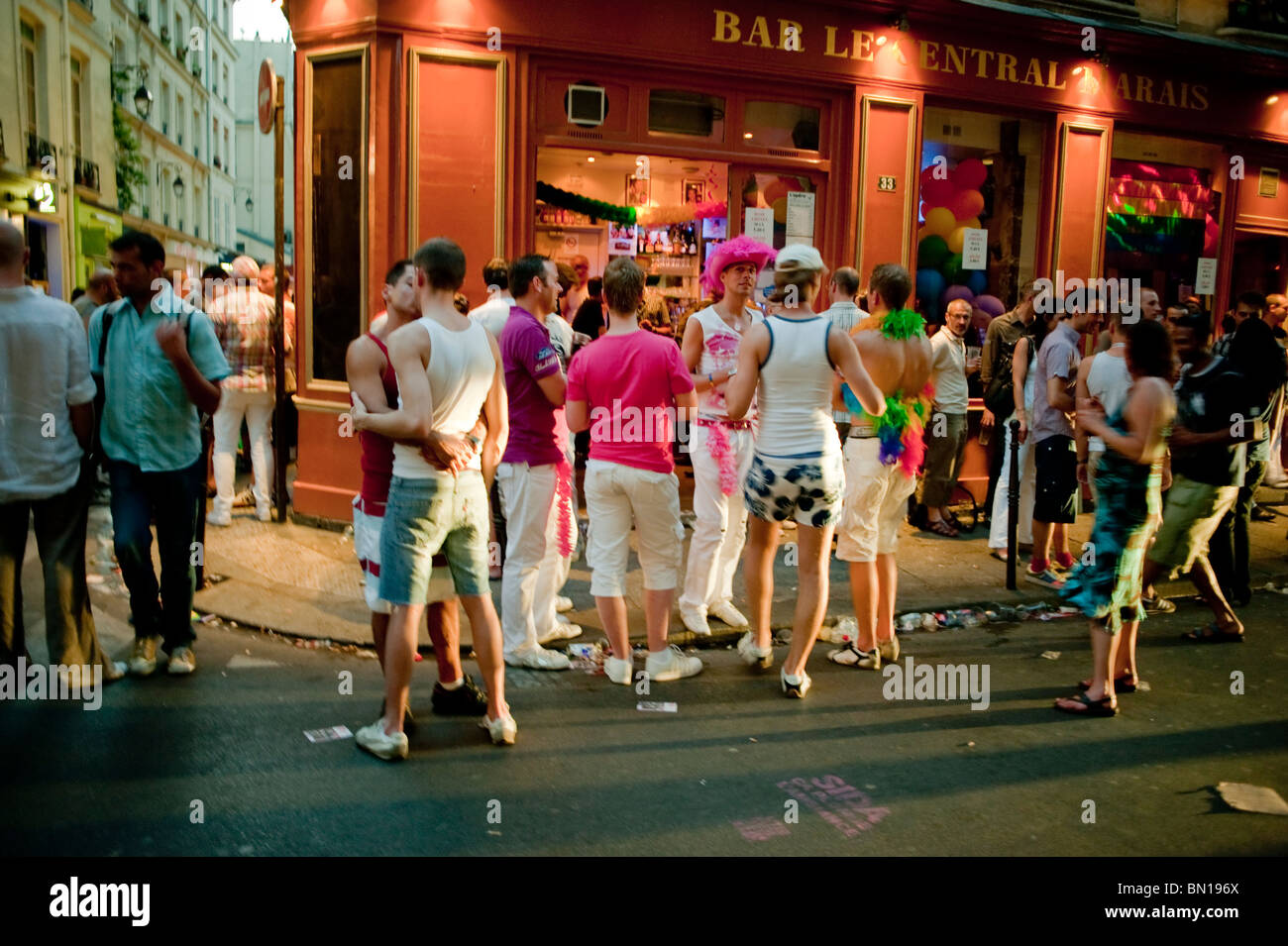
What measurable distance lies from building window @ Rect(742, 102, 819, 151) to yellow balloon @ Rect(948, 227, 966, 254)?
2.01 meters

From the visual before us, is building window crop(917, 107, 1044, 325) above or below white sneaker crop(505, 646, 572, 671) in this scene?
above

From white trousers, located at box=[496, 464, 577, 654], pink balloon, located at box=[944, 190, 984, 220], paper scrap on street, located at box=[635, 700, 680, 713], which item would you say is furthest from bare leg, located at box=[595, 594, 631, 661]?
pink balloon, located at box=[944, 190, 984, 220]

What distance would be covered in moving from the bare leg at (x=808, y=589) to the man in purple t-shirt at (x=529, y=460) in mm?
1315

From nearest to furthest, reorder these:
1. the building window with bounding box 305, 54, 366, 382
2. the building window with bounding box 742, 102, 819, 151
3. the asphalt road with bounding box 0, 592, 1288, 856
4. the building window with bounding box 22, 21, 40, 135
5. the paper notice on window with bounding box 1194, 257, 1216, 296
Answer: the asphalt road with bounding box 0, 592, 1288, 856, the building window with bounding box 305, 54, 366, 382, the building window with bounding box 742, 102, 819, 151, the paper notice on window with bounding box 1194, 257, 1216, 296, the building window with bounding box 22, 21, 40, 135

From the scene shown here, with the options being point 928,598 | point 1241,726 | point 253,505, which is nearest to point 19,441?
point 253,505

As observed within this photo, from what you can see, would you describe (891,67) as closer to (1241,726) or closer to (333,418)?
(333,418)

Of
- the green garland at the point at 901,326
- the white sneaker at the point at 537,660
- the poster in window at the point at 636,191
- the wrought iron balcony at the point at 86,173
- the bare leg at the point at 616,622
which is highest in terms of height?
the wrought iron balcony at the point at 86,173

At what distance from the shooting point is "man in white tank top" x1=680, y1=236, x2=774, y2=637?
244 inches

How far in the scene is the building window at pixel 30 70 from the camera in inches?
779

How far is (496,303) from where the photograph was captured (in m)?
6.48

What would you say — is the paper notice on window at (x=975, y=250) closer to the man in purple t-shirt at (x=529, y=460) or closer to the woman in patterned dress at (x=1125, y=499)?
the woman in patterned dress at (x=1125, y=499)

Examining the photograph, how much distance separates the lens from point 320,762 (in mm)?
4395

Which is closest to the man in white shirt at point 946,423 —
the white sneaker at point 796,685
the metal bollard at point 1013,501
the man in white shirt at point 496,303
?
the metal bollard at point 1013,501

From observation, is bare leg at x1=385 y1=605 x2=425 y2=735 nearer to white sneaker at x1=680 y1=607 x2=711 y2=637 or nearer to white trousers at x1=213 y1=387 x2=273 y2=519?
white sneaker at x1=680 y1=607 x2=711 y2=637
